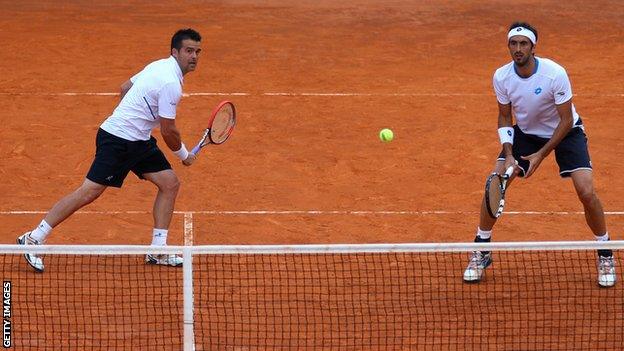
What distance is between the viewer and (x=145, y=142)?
1009 centimetres

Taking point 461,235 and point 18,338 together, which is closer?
point 18,338

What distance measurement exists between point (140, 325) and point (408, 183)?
4280 mm

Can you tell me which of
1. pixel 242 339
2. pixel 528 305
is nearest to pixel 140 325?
pixel 242 339

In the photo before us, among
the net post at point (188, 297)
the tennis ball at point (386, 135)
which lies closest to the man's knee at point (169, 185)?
the net post at point (188, 297)

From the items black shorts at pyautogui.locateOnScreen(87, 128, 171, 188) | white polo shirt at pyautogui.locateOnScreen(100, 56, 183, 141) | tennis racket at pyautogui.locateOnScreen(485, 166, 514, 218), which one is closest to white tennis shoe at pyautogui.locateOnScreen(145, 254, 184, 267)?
black shorts at pyautogui.locateOnScreen(87, 128, 171, 188)

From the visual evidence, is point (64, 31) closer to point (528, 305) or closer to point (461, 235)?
point (461, 235)

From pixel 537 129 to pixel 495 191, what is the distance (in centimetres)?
80

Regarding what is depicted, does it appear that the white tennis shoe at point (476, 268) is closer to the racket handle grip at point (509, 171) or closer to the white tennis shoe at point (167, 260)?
the racket handle grip at point (509, 171)

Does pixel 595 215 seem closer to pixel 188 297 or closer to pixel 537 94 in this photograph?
pixel 537 94

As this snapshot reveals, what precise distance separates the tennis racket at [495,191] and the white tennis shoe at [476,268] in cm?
51

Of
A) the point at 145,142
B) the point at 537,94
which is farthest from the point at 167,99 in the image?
the point at 537,94

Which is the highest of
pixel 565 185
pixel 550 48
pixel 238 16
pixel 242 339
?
pixel 238 16

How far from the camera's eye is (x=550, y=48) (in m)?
18.1

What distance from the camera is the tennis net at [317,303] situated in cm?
873
